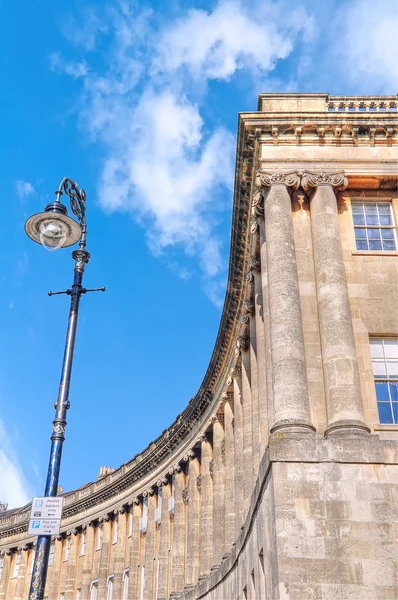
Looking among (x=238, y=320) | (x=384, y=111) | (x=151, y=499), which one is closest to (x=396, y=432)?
(x=384, y=111)

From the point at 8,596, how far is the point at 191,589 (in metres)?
37.4

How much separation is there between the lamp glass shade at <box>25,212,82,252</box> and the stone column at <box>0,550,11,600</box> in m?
61.6

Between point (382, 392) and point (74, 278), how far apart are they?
895 cm

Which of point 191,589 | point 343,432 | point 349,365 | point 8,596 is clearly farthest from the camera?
point 8,596

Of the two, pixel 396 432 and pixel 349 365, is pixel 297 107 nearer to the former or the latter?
pixel 349 365

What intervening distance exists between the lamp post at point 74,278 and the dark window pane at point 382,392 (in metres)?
8.15

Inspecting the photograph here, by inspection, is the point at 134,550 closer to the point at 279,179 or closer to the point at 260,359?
the point at 260,359

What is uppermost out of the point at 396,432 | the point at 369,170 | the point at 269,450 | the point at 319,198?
the point at 369,170

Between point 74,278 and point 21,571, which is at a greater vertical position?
point 21,571

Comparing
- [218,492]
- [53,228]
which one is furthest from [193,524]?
[53,228]

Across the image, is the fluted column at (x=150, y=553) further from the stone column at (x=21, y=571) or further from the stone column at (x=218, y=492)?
the stone column at (x=21, y=571)

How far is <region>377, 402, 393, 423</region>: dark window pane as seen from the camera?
1769 cm

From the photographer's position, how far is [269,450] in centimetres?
1502

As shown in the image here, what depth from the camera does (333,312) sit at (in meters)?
17.8
